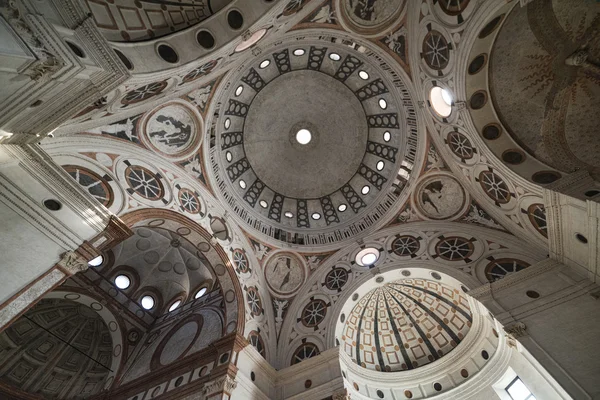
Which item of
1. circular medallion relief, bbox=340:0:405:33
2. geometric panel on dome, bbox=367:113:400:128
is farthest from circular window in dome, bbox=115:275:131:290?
circular medallion relief, bbox=340:0:405:33

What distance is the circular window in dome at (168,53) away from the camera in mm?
8195

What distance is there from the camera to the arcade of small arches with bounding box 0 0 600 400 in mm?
7891

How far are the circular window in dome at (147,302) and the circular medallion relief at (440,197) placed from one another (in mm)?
14658

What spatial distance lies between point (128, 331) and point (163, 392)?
19.2 feet

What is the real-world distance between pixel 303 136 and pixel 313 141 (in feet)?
2.01

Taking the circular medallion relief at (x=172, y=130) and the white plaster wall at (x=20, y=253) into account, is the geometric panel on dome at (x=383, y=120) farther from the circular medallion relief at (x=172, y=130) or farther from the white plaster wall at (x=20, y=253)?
the white plaster wall at (x=20, y=253)

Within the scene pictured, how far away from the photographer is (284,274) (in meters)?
15.8

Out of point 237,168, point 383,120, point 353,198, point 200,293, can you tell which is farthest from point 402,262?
point 200,293

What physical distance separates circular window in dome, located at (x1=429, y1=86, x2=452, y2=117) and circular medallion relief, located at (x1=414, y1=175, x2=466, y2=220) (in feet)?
8.93

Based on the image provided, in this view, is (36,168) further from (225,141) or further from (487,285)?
(487,285)

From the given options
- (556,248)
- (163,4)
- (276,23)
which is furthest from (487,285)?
(163,4)

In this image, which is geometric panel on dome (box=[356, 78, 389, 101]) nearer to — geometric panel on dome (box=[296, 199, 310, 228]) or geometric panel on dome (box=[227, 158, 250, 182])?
geometric panel on dome (box=[296, 199, 310, 228])

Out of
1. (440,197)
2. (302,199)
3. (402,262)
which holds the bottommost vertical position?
(402,262)

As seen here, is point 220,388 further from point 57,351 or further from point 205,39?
point 57,351
